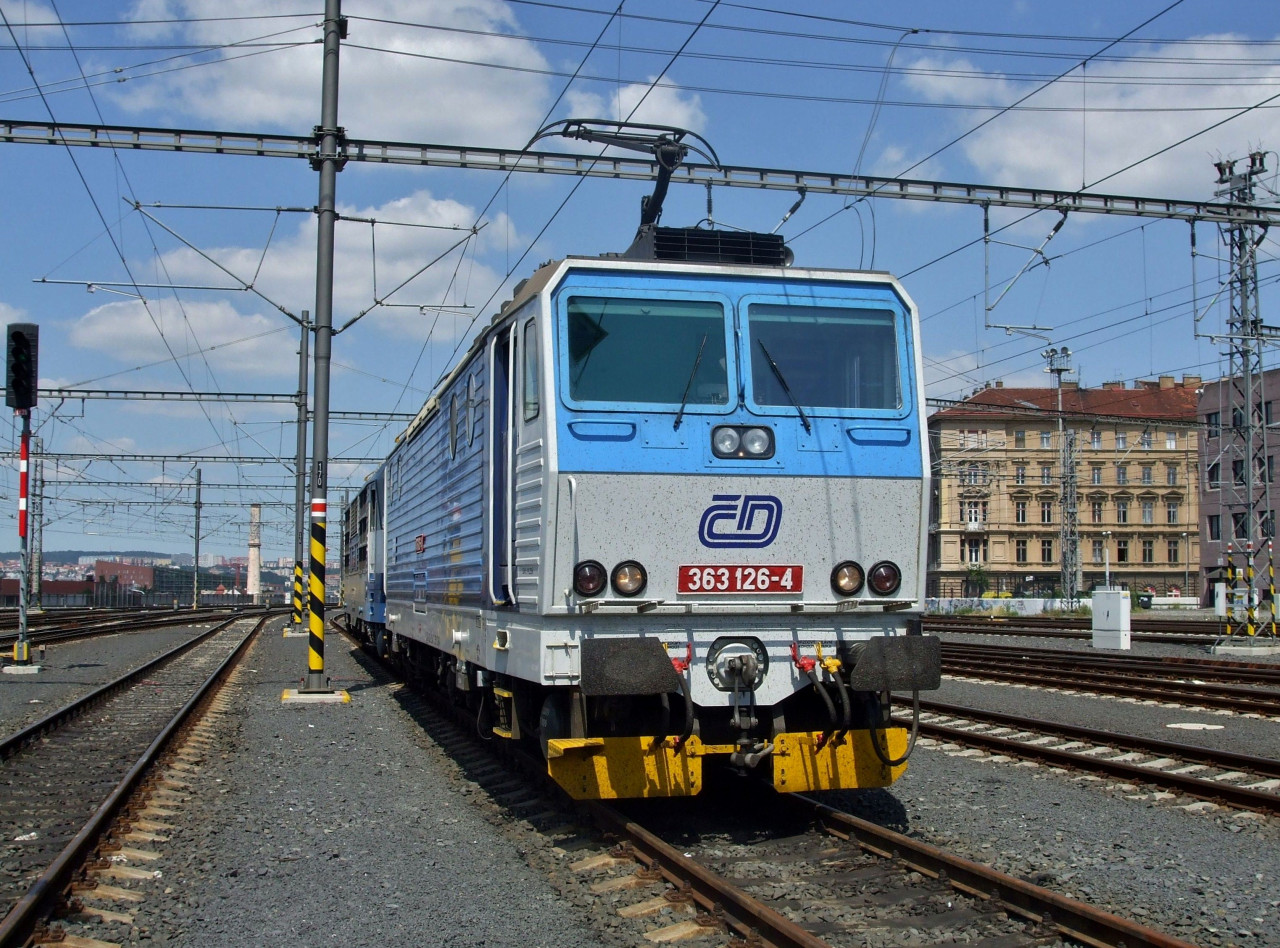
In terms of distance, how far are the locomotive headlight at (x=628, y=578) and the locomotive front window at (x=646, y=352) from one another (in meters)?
0.95

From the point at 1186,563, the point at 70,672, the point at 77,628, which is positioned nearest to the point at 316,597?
the point at 70,672

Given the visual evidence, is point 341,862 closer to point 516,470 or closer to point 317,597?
point 516,470

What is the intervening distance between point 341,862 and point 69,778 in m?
3.87

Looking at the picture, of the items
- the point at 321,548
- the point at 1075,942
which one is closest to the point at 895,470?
the point at 1075,942

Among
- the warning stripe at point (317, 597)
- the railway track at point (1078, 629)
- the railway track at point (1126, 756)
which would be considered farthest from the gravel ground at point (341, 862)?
the railway track at point (1078, 629)

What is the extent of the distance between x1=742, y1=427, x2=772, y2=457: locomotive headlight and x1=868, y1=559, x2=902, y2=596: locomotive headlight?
0.97 metres

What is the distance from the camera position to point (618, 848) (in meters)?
6.50

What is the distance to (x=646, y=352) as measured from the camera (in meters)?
6.98

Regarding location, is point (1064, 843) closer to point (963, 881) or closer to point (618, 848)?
point (963, 881)

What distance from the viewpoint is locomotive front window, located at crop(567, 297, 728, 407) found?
688 cm

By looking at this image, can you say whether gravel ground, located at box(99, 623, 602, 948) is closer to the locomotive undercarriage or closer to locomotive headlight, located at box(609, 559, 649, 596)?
the locomotive undercarriage

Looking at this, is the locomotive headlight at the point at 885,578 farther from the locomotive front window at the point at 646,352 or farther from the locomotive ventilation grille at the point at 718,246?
the locomotive ventilation grille at the point at 718,246

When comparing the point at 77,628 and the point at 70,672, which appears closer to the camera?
the point at 70,672

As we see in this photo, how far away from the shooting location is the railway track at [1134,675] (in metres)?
14.0
